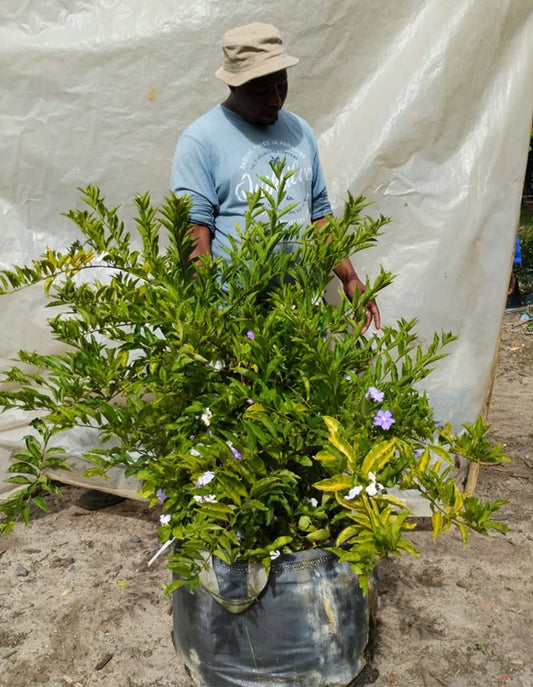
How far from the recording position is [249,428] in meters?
1.88

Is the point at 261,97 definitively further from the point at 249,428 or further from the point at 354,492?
the point at 354,492

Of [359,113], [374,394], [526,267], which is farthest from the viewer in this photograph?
[526,267]

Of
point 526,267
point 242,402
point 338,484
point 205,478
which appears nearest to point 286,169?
point 242,402

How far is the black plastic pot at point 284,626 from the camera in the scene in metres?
2.09

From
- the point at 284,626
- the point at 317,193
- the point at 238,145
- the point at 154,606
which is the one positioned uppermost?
the point at 238,145

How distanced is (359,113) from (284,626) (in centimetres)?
204

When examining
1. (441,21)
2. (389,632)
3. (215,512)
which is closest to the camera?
(215,512)

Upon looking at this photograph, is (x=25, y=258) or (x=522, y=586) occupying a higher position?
(x=25, y=258)

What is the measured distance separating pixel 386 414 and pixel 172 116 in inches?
71.3

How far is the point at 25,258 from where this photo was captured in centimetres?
337

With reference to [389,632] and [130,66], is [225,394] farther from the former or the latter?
[130,66]

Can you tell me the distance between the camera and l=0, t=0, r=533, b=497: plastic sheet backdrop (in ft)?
10.3

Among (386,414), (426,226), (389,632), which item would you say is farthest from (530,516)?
(386,414)

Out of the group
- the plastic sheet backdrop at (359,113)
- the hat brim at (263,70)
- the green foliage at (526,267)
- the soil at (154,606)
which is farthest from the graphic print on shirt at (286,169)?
the green foliage at (526,267)
